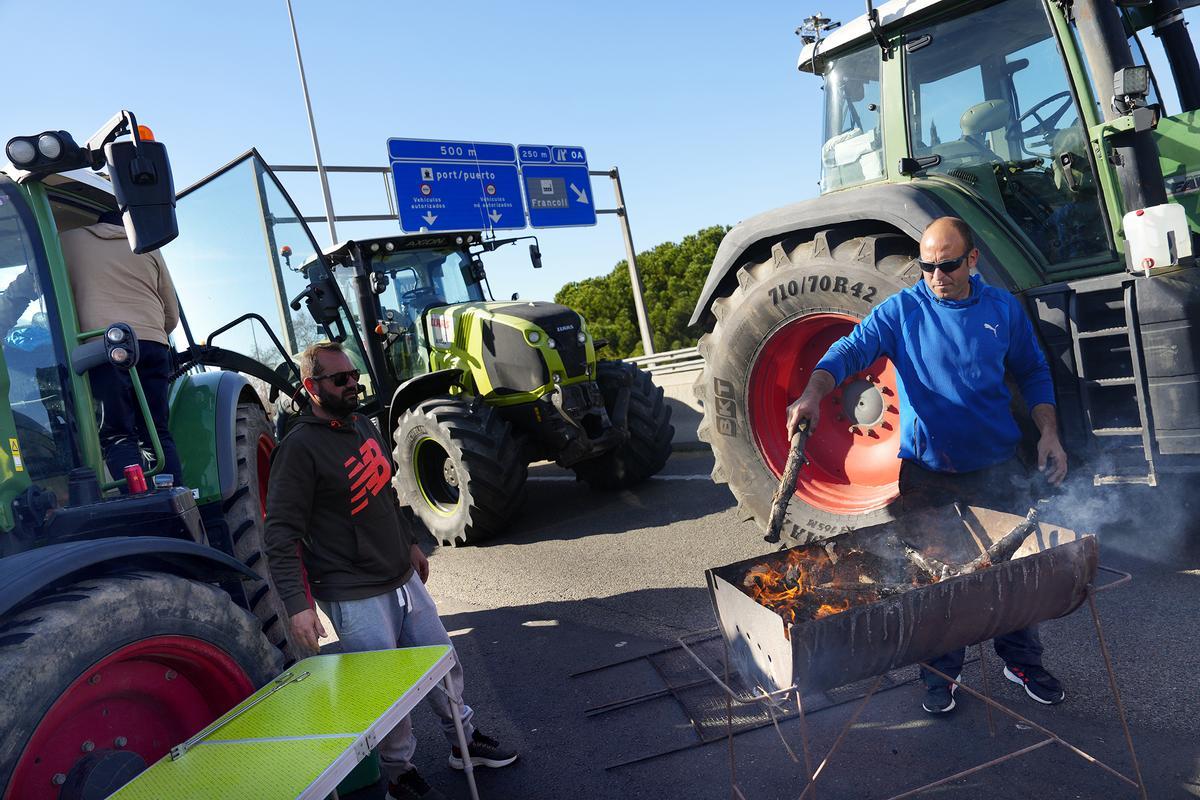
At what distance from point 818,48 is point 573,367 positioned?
3.20 m

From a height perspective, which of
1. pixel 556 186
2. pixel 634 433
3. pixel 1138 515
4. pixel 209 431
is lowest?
pixel 1138 515

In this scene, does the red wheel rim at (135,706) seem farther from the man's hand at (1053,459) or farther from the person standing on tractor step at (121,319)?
the man's hand at (1053,459)

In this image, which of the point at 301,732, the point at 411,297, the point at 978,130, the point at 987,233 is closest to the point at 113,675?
the point at 301,732

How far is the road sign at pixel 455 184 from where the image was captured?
1377 centimetres

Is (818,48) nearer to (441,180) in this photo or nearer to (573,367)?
(573,367)

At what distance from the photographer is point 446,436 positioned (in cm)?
675

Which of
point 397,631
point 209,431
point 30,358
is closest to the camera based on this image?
point 30,358

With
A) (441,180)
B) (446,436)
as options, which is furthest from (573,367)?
(441,180)

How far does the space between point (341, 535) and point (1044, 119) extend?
157 inches

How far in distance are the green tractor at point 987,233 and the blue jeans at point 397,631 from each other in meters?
2.20

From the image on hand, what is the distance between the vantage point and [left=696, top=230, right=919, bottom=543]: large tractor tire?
437 centimetres

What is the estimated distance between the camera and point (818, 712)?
332 cm

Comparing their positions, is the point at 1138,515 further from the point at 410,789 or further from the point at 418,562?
the point at 410,789

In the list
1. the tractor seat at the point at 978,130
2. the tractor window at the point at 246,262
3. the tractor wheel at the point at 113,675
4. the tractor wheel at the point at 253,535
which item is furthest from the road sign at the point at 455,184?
the tractor wheel at the point at 113,675
